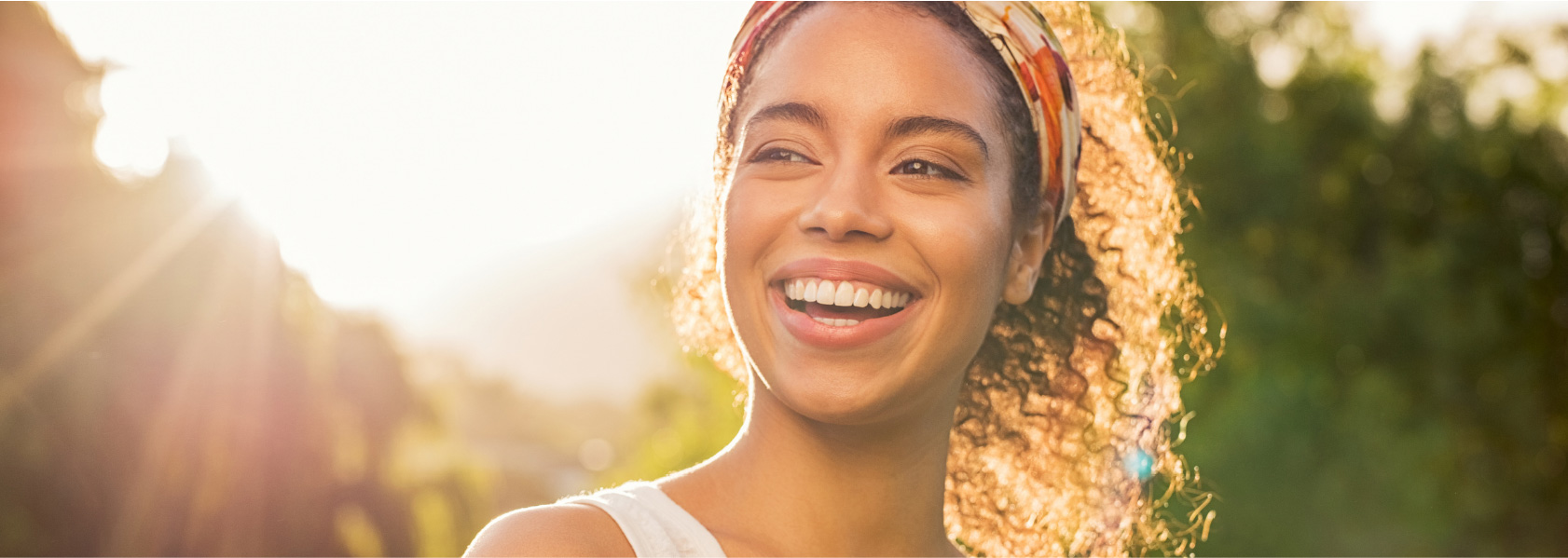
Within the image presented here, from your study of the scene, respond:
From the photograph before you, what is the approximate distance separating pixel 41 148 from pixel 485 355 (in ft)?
135

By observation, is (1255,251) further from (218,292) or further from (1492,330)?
(218,292)

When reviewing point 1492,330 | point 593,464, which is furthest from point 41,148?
point 593,464

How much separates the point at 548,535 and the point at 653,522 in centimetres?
26

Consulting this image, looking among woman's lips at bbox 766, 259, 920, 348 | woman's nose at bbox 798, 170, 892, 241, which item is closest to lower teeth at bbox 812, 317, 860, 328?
woman's lips at bbox 766, 259, 920, 348

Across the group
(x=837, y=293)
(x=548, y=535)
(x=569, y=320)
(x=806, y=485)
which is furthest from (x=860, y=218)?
(x=569, y=320)

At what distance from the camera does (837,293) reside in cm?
245

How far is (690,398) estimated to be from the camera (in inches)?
1157

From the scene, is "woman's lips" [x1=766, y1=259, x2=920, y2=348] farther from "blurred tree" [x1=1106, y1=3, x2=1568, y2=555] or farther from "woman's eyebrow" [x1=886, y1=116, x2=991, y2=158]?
"blurred tree" [x1=1106, y1=3, x2=1568, y2=555]

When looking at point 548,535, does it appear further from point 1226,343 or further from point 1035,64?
point 1226,343

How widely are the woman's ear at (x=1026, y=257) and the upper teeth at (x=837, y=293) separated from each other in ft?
1.44

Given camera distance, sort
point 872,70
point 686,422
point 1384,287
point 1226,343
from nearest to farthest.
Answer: point 872,70
point 1226,343
point 1384,287
point 686,422

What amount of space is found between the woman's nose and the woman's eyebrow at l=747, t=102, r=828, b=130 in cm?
11

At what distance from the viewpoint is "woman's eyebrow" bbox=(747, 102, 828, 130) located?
250 cm

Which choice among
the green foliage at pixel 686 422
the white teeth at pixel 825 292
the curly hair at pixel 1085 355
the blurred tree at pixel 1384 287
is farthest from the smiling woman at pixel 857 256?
the blurred tree at pixel 1384 287
